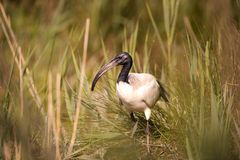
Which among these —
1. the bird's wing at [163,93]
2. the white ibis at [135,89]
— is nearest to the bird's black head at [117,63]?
the white ibis at [135,89]

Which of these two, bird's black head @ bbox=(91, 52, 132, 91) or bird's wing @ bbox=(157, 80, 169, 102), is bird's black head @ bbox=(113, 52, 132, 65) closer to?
bird's black head @ bbox=(91, 52, 132, 91)

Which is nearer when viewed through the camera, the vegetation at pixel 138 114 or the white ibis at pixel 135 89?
the vegetation at pixel 138 114

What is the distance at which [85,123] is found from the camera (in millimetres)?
3055

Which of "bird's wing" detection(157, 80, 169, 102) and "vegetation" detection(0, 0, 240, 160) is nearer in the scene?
"vegetation" detection(0, 0, 240, 160)

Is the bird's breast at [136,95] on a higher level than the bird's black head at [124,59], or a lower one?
lower

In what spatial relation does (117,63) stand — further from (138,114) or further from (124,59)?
(138,114)

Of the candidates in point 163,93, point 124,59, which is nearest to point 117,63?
point 124,59

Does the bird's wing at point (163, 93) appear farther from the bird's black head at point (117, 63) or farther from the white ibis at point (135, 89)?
the bird's black head at point (117, 63)

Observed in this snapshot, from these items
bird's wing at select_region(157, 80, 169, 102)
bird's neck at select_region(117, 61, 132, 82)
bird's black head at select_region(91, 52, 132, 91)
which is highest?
bird's black head at select_region(91, 52, 132, 91)

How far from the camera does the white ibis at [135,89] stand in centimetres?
296

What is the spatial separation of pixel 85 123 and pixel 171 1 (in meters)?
0.59

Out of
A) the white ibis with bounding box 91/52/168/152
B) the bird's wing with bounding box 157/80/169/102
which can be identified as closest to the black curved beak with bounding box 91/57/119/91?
the white ibis with bounding box 91/52/168/152

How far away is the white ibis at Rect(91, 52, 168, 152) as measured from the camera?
2.96 m

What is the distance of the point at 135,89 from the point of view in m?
3.02
